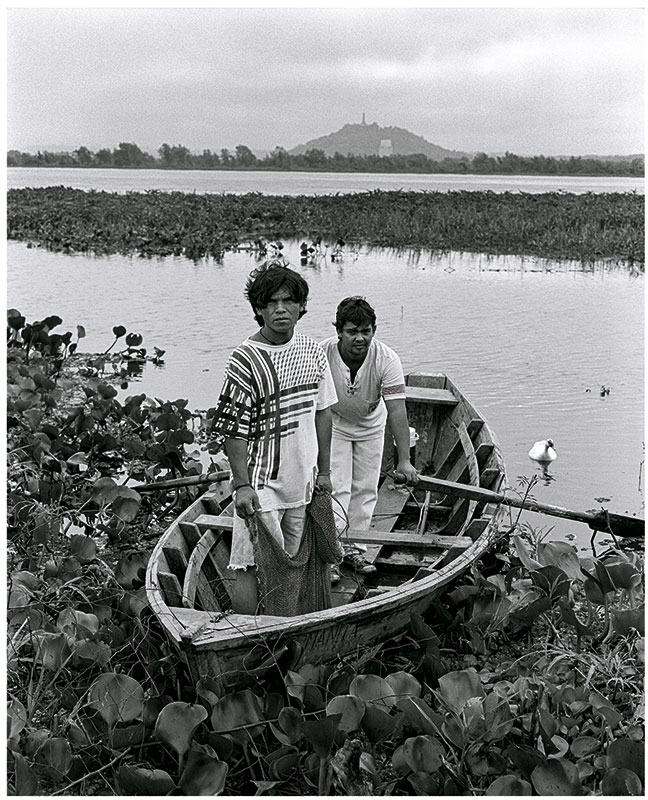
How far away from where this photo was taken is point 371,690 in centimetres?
320

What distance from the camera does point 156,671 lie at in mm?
3510

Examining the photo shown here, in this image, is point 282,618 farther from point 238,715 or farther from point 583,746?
point 583,746

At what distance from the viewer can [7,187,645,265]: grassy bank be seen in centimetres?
1934

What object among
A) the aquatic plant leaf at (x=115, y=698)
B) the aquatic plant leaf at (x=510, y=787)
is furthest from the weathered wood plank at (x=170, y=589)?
the aquatic plant leaf at (x=510, y=787)

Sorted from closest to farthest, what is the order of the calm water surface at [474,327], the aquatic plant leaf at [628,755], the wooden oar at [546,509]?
the aquatic plant leaf at [628,755] < the wooden oar at [546,509] < the calm water surface at [474,327]

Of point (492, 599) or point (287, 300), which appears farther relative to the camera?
point (492, 599)

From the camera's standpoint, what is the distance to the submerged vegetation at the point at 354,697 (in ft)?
9.71

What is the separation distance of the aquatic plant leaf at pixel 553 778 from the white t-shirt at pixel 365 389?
1976mm

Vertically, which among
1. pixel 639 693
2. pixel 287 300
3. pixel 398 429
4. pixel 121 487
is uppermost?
pixel 287 300

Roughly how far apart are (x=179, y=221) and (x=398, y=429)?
742 inches

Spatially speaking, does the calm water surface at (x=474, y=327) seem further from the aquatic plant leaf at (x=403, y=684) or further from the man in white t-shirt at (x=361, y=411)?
the aquatic plant leaf at (x=403, y=684)

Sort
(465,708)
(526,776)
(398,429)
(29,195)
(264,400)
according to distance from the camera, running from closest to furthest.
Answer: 1. (526,776)
2. (465,708)
3. (264,400)
4. (398,429)
5. (29,195)

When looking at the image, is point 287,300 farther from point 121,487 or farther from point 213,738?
point 121,487

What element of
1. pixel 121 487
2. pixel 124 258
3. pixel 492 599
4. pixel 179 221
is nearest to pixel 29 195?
pixel 179 221
